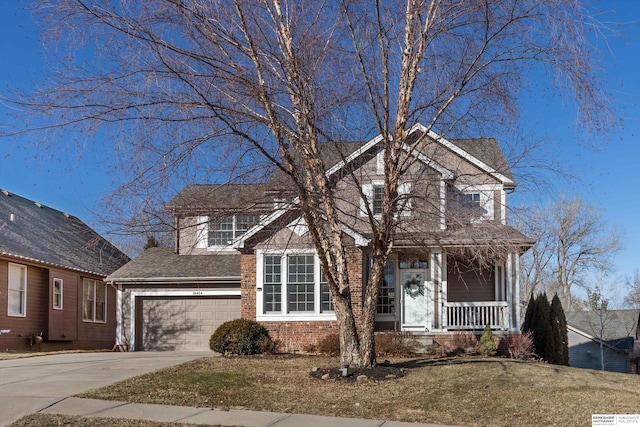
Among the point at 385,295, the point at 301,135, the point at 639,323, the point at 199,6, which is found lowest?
the point at 639,323

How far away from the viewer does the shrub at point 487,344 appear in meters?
18.9

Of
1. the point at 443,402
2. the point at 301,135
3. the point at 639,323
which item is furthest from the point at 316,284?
the point at 639,323

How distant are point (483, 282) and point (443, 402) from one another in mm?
11440

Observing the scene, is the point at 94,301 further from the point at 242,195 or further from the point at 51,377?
the point at 242,195

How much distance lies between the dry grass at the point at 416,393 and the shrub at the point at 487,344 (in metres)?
3.84

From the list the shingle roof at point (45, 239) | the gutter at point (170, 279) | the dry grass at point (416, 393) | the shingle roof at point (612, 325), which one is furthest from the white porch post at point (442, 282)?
the shingle roof at point (612, 325)

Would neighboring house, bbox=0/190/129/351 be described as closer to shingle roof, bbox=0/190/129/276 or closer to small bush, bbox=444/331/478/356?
shingle roof, bbox=0/190/129/276

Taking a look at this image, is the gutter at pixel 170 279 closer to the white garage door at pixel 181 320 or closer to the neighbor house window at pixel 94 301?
the white garage door at pixel 181 320

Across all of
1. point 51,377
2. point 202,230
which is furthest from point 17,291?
point 202,230

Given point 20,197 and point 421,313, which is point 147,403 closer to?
point 421,313

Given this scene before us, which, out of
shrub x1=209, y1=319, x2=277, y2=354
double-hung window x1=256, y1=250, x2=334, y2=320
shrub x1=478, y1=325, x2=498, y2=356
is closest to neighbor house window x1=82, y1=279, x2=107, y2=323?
double-hung window x1=256, y1=250, x2=334, y2=320

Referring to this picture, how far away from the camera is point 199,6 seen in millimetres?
11742

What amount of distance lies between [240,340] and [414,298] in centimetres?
610

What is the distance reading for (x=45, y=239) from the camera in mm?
26938
